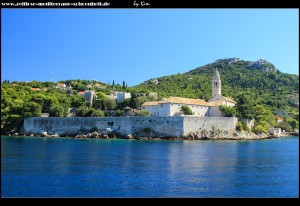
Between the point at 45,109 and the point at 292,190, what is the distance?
81.5 ft

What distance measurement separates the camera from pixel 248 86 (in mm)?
43469

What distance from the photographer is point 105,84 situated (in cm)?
4844

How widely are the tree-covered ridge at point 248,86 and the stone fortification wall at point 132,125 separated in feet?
31.0

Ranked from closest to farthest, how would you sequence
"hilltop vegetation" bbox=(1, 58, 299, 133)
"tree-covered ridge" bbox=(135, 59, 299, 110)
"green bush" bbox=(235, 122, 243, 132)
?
1. "green bush" bbox=(235, 122, 243, 132)
2. "hilltop vegetation" bbox=(1, 58, 299, 133)
3. "tree-covered ridge" bbox=(135, 59, 299, 110)

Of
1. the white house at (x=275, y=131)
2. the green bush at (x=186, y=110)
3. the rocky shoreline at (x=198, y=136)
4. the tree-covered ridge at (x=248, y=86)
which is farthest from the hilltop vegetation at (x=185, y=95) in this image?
the green bush at (x=186, y=110)

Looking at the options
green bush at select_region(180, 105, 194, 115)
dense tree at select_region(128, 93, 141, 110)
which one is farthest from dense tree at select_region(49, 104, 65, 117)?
green bush at select_region(180, 105, 194, 115)

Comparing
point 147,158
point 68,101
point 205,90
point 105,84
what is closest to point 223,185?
point 147,158

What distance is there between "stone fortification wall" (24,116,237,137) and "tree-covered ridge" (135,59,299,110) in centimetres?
944

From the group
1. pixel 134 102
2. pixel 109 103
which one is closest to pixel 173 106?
pixel 134 102

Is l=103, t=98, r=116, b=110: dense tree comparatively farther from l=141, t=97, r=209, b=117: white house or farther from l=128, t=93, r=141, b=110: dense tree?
l=141, t=97, r=209, b=117: white house

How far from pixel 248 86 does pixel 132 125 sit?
21.3 meters

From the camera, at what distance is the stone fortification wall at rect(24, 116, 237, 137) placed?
2545cm

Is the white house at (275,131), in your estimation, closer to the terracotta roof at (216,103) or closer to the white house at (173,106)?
the terracotta roof at (216,103)

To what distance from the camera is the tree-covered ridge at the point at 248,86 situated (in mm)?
35719
